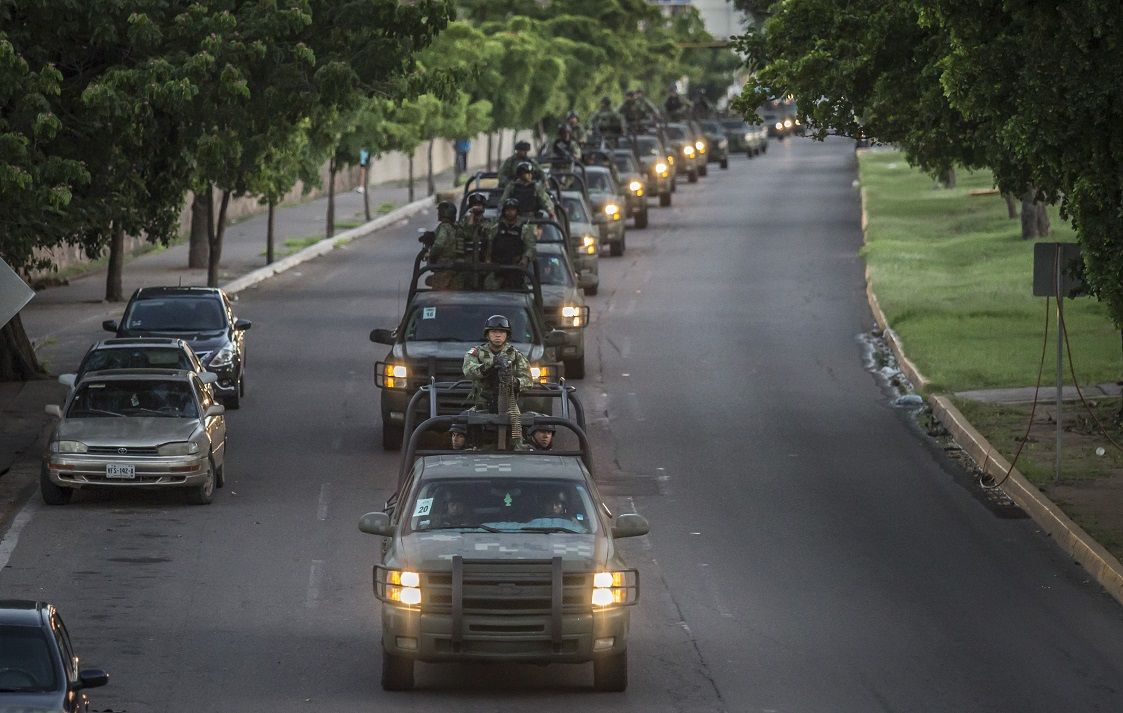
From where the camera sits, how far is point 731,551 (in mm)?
18641

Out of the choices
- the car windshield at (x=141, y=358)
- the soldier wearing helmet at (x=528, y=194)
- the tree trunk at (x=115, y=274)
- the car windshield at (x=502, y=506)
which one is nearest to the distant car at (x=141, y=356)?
the car windshield at (x=141, y=358)

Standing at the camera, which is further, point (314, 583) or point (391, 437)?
point (391, 437)

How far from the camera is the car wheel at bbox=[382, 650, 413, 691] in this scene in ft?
43.3

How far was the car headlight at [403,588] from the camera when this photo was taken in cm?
1288

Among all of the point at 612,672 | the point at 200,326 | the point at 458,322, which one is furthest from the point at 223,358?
the point at 612,672

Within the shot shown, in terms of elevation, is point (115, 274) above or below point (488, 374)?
below

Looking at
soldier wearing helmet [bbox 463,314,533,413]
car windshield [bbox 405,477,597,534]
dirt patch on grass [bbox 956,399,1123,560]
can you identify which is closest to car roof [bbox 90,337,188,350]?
soldier wearing helmet [bbox 463,314,533,413]

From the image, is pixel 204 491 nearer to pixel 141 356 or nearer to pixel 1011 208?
pixel 141 356

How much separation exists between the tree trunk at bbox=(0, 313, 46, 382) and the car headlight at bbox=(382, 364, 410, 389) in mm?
9194

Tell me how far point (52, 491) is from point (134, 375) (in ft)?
5.30

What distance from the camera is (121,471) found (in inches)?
806

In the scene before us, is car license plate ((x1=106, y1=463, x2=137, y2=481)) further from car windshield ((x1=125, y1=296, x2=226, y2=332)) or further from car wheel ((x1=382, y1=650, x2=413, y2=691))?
car windshield ((x1=125, y1=296, x2=226, y2=332))

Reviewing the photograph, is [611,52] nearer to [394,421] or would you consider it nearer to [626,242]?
[626,242]

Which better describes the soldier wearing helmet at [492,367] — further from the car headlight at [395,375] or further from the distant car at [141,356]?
the distant car at [141,356]
